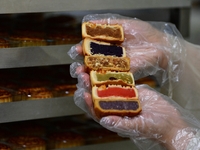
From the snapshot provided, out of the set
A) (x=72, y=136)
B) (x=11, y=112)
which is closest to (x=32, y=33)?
(x=11, y=112)

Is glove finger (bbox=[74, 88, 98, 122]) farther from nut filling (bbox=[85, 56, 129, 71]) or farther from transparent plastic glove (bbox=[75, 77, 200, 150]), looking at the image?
nut filling (bbox=[85, 56, 129, 71])

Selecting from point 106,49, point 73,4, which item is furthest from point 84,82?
point 73,4

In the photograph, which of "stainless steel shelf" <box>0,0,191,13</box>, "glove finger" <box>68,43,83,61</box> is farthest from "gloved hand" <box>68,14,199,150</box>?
"stainless steel shelf" <box>0,0,191,13</box>

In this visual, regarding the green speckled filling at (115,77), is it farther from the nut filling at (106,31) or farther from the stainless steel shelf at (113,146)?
the stainless steel shelf at (113,146)

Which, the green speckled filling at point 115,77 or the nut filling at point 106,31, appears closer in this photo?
the green speckled filling at point 115,77

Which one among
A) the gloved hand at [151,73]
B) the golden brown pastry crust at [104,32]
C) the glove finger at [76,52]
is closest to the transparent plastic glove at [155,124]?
the gloved hand at [151,73]

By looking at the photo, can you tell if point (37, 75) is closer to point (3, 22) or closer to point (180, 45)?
point (3, 22)
